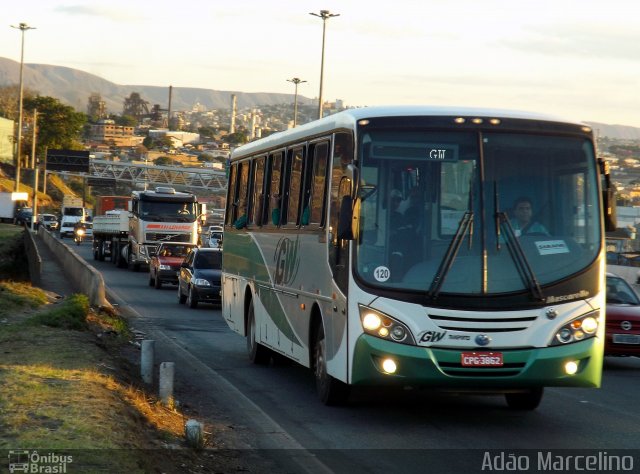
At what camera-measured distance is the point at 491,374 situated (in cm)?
1175

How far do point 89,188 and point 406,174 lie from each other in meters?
164

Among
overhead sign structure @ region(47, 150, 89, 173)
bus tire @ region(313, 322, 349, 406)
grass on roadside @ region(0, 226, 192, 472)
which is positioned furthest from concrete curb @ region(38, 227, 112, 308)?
overhead sign structure @ region(47, 150, 89, 173)

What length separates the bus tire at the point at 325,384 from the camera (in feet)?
43.5

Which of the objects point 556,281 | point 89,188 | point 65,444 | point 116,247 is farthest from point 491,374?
point 89,188

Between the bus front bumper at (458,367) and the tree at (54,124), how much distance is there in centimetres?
13988

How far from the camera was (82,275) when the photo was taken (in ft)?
108

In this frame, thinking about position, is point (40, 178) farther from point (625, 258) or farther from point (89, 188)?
point (625, 258)

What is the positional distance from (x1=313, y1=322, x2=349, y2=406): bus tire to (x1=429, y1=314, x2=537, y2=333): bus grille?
1.91 m

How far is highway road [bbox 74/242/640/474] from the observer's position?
10586 mm

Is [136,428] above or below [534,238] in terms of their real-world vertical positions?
below

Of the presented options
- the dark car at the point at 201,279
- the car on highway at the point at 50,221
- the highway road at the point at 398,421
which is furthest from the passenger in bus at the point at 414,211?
the car on highway at the point at 50,221

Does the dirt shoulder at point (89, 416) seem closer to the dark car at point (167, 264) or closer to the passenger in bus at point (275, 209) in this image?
the passenger in bus at point (275, 209)

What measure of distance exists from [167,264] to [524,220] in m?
29.0

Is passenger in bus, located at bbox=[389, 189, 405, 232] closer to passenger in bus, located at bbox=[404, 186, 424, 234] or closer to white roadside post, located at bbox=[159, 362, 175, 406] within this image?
passenger in bus, located at bbox=[404, 186, 424, 234]
